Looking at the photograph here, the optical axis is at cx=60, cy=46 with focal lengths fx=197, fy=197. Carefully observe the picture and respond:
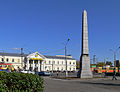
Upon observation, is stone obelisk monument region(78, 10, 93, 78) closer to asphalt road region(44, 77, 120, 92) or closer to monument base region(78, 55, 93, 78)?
monument base region(78, 55, 93, 78)

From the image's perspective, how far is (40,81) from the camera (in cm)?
976

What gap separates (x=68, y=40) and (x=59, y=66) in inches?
2663

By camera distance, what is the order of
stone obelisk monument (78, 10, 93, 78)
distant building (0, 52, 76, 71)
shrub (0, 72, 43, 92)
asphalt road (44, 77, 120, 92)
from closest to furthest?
shrub (0, 72, 43, 92) < asphalt road (44, 77, 120, 92) < stone obelisk monument (78, 10, 93, 78) < distant building (0, 52, 76, 71)

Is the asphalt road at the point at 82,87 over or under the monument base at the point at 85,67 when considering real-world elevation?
under

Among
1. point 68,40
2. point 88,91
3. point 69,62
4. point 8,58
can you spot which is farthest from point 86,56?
point 69,62

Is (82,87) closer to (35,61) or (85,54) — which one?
(85,54)

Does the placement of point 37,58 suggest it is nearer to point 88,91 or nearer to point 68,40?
point 68,40

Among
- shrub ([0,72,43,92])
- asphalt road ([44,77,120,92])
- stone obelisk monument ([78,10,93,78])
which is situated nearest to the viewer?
shrub ([0,72,43,92])

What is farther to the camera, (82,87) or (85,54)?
(85,54)

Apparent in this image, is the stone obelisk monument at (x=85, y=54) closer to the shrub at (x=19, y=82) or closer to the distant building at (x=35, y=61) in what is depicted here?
the shrub at (x=19, y=82)

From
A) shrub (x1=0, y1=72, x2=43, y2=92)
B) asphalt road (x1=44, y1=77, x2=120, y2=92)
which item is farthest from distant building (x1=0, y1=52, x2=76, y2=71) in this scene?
shrub (x1=0, y1=72, x2=43, y2=92)

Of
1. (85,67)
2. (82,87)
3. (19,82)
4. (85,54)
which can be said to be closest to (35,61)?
(85,67)

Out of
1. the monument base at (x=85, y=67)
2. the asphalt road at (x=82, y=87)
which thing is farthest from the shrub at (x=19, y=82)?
the monument base at (x=85, y=67)

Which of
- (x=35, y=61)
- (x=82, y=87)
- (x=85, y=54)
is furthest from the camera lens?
(x=35, y=61)
